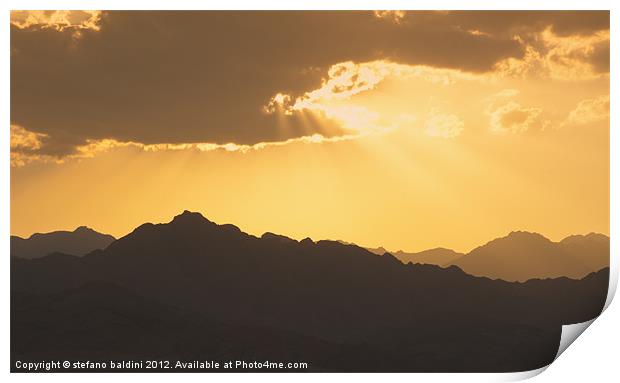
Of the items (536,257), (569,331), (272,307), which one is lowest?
(569,331)

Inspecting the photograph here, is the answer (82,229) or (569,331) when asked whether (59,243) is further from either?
(569,331)

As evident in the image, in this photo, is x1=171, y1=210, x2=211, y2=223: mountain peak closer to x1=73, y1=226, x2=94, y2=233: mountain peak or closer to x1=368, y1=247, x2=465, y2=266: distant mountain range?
x1=73, y1=226, x2=94, y2=233: mountain peak

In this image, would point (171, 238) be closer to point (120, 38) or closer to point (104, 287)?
point (104, 287)

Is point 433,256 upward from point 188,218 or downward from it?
downward

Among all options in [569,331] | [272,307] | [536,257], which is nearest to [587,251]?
[536,257]

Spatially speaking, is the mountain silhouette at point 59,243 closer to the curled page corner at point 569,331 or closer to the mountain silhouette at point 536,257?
the mountain silhouette at point 536,257

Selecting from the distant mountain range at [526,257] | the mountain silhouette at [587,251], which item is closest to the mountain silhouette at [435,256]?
the distant mountain range at [526,257]
